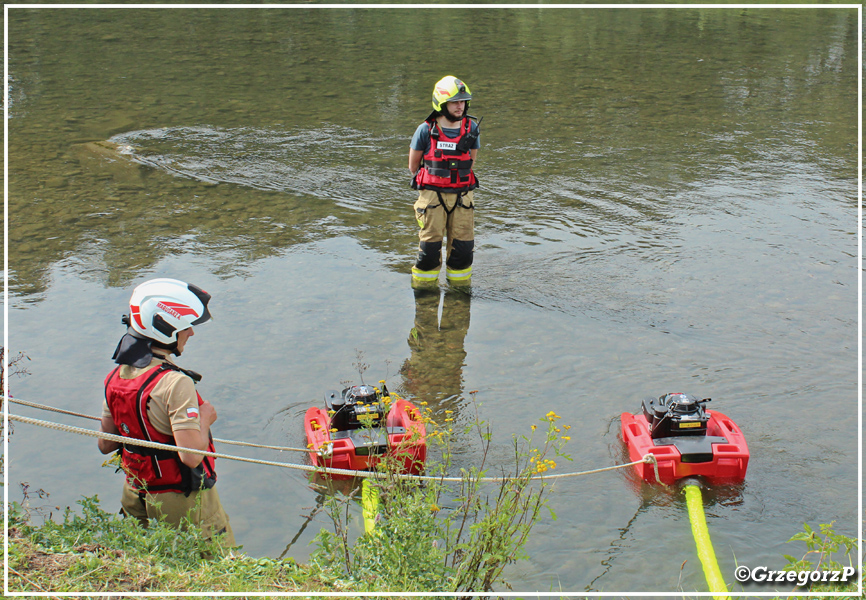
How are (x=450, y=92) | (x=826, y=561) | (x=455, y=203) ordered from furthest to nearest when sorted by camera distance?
(x=455, y=203) < (x=450, y=92) < (x=826, y=561)

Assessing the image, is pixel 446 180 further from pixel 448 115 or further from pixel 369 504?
pixel 369 504

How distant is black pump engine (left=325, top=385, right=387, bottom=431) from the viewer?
500 centimetres

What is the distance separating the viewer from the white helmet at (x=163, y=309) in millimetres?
3586

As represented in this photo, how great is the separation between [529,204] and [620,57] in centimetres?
1063

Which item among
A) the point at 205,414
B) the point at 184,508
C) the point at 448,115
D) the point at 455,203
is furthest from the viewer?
the point at 455,203

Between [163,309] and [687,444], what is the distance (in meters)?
3.42

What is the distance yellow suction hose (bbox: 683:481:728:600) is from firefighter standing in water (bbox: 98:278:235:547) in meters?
2.69

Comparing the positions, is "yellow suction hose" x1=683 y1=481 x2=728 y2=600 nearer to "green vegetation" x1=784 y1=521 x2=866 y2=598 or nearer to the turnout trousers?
"green vegetation" x1=784 y1=521 x2=866 y2=598

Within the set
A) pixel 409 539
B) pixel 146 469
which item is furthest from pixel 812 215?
pixel 146 469

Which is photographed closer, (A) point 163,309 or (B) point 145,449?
(A) point 163,309

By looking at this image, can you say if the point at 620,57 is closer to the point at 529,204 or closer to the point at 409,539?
the point at 529,204

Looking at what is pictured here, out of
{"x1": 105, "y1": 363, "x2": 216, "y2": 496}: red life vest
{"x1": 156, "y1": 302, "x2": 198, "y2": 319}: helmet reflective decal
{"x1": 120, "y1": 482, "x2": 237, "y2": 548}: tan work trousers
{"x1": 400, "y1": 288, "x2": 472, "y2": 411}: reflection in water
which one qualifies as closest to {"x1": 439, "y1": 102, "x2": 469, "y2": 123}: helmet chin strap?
{"x1": 400, "y1": 288, "x2": 472, "y2": 411}: reflection in water

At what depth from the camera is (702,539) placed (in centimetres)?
446

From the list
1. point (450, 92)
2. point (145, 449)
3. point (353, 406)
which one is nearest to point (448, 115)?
point (450, 92)
